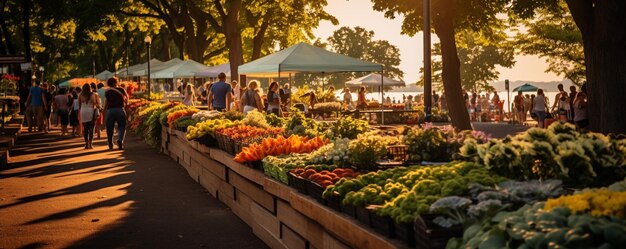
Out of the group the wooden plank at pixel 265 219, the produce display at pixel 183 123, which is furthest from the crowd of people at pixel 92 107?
the wooden plank at pixel 265 219

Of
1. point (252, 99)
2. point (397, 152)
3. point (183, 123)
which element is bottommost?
point (397, 152)

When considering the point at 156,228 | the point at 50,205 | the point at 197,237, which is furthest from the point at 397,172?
the point at 50,205

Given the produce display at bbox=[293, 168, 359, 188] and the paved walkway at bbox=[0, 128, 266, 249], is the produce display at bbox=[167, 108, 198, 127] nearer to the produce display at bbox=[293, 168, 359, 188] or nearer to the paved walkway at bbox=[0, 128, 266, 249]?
the paved walkway at bbox=[0, 128, 266, 249]

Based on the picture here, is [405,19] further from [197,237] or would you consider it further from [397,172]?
[397,172]

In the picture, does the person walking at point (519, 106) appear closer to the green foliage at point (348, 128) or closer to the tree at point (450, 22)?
the tree at point (450, 22)

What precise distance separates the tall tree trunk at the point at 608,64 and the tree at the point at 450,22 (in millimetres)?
8630

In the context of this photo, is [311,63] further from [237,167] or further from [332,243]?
[332,243]

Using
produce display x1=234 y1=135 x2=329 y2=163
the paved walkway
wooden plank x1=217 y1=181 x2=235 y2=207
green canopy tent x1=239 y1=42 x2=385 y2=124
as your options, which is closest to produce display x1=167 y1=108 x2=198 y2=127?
the paved walkway

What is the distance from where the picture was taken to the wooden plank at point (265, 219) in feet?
28.7

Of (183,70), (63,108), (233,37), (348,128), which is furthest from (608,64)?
(183,70)

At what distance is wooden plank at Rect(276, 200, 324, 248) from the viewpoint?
7.14 m

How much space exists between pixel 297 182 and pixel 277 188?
65 centimetres

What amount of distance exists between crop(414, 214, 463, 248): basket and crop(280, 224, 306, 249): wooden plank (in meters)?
2.79

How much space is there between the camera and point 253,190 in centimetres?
1012
